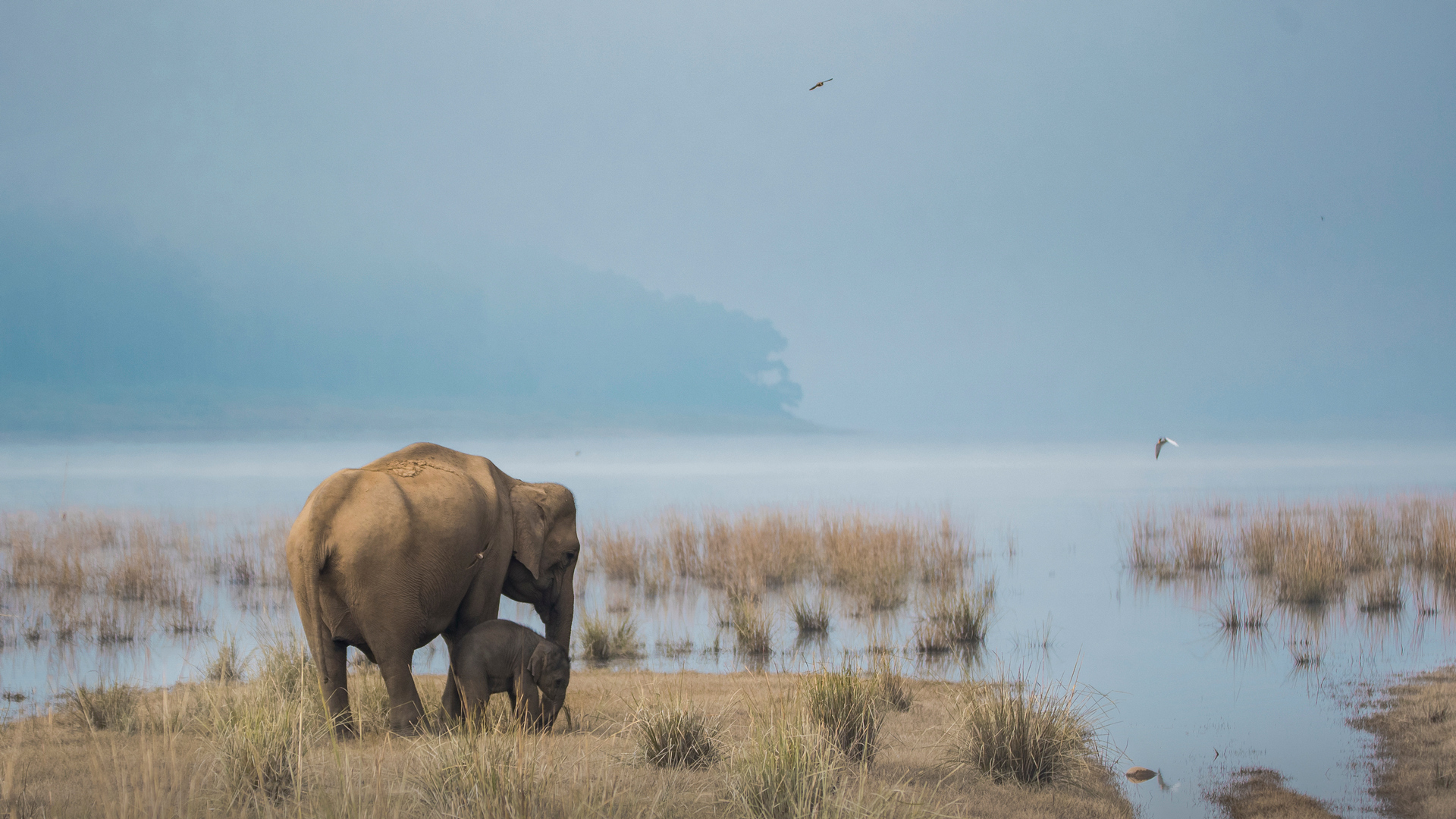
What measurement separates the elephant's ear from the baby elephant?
3.04ft

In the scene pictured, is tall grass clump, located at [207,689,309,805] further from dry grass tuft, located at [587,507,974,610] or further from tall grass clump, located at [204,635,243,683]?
dry grass tuft, located at [587,507,974,610]

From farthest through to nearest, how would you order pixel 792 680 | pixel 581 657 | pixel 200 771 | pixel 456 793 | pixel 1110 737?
pixel 581 657, pixel 792 680, pixel 1110 737, pixel 200 771, pixel 456 793

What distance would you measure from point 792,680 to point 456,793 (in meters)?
4.28

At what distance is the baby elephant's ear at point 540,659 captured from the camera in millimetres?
6969

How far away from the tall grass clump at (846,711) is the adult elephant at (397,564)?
229 centimetres

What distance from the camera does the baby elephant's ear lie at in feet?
22.9

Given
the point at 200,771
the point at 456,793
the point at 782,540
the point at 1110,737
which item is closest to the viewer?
the point at 456,793

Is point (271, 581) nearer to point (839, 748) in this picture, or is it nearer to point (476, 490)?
point (476, 490)

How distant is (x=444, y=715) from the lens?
7234 mm

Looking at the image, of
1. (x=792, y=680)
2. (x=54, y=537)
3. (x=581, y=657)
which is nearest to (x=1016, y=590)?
(x=581, y=657)

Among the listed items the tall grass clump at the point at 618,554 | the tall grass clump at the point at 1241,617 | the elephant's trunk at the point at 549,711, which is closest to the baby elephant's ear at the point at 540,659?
the elephant's trunk at the point at 549,711

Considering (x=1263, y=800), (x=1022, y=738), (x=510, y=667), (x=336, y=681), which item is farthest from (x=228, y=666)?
(x=1263, y=800)

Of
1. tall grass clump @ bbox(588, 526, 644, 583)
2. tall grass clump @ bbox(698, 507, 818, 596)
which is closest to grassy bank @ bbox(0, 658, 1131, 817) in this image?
tall grass clump @ bbox(698, 507, 818, 596)

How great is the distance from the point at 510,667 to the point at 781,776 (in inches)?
92.7
